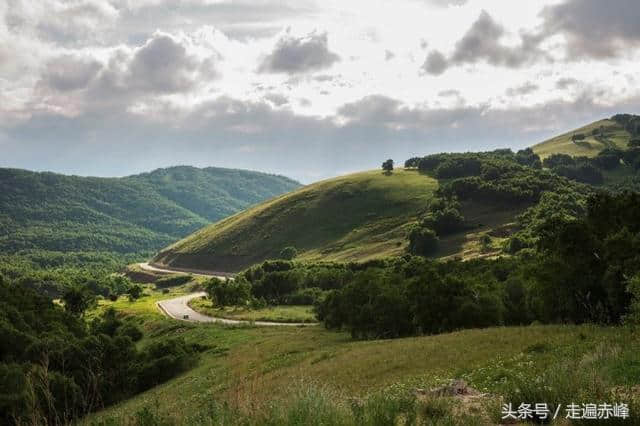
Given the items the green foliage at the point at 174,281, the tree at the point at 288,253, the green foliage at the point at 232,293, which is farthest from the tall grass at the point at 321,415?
the green foliage at the point at 174,281

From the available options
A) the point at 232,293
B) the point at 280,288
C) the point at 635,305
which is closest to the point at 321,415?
the point at 635,305

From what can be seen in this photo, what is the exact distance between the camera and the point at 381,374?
3002cm

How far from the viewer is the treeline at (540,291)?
36344 millimetres

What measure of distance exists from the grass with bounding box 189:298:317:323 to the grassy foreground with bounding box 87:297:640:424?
2066 cm

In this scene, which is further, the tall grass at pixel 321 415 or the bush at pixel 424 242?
the bush at pixel 424 242

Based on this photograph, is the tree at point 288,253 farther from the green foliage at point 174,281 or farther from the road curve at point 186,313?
the road curve at point 186,313

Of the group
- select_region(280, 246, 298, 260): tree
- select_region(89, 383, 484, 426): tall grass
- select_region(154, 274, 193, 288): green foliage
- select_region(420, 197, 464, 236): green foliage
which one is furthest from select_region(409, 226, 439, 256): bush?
select_region(89, 383, 484, 426): tall grass

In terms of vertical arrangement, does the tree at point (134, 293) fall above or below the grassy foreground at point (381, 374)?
below

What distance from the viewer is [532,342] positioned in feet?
92.0

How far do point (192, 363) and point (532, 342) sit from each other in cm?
4644

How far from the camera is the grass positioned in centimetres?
9696

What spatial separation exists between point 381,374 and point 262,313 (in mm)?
78692

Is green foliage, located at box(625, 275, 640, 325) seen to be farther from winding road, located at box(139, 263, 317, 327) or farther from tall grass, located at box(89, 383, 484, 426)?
winding road, located at box(139, 263, 317, 327)

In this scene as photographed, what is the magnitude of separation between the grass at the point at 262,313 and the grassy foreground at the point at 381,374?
67.8 feet
